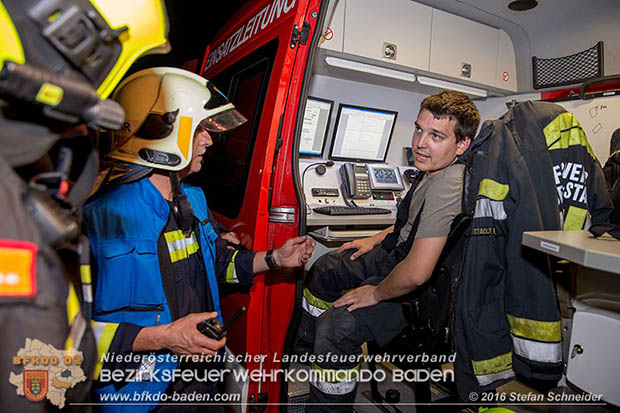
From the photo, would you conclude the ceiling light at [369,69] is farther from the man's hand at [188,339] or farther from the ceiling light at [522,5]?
the man's hand at [188,339]

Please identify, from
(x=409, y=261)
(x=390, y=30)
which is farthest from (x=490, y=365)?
(x=390, y=30)

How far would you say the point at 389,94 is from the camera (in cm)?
393

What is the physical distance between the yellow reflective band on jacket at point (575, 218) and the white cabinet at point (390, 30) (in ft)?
7.33

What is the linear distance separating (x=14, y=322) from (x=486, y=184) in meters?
A: 1.50

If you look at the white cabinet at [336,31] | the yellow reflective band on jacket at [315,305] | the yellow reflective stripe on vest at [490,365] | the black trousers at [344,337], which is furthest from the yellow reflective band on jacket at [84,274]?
the white cabinet at [336,31]

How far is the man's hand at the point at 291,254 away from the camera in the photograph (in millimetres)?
1504

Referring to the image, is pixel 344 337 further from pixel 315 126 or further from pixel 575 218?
pixel 315 126

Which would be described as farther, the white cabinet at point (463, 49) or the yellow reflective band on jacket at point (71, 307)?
the white cabinet at point (463, 49)

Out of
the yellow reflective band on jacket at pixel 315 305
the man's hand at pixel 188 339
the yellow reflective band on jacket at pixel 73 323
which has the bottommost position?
the yellow reflective band on jacket at pixel 315 305

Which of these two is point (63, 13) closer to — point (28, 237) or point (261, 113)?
point (28, 237)

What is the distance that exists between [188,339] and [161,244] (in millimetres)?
346

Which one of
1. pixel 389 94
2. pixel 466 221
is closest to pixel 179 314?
pixel 466 221

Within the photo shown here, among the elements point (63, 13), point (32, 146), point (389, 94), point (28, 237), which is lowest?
point (28, 237)

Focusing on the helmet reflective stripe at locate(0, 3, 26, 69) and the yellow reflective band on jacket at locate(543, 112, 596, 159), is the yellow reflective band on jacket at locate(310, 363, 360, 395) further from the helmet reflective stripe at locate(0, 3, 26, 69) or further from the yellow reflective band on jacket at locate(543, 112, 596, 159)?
the helmet reflective stripe at locate(0, 3, 26, 69)
